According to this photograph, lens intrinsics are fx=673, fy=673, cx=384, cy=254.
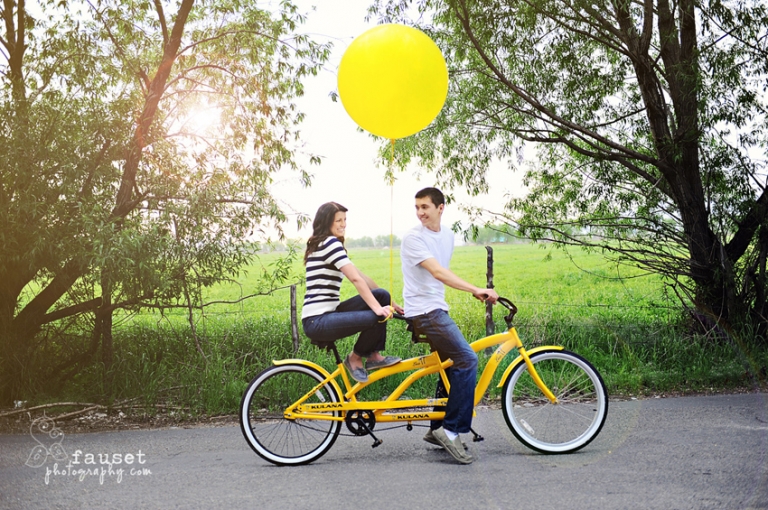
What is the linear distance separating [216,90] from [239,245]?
3088 mm

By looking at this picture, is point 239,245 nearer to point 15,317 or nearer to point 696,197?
point 15,317

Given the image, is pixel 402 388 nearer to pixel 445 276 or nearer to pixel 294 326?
pixel 445 276

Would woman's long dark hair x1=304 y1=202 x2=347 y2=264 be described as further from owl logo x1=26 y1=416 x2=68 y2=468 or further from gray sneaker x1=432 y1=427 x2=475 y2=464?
owl logo x1=26 y1=416 x2=68 y2=468

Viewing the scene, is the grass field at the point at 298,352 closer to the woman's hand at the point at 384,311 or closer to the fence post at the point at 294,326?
the fence post at the point at 294,326

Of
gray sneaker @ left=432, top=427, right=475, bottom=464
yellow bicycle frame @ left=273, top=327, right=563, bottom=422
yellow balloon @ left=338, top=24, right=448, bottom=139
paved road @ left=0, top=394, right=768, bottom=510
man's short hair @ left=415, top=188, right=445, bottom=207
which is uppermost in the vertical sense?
yellow balloon @ left=338, top=24, right=448, bottom=139

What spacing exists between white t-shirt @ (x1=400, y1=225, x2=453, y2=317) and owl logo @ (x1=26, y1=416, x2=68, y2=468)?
330 cm

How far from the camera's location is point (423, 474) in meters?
4.69

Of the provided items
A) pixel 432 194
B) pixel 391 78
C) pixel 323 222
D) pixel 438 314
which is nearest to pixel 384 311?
pixel 438 314

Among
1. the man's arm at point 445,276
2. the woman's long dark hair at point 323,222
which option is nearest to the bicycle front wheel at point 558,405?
the man's arm at point 445,276

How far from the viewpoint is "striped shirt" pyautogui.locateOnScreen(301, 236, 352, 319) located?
4801 mm

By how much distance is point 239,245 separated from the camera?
800 centimetres

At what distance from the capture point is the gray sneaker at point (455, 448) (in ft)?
15.9

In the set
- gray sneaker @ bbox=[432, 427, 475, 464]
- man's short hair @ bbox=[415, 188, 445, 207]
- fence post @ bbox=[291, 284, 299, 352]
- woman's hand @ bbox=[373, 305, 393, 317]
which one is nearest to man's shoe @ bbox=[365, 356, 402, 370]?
woman's hand @ bbox=[373, 305, 393, 317]

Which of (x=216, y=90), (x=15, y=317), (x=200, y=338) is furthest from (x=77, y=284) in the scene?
(x=216, y=90)
